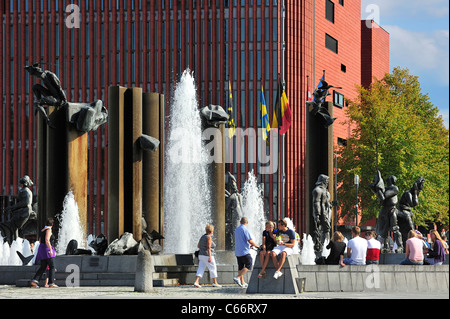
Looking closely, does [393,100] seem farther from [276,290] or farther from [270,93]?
[276,290]

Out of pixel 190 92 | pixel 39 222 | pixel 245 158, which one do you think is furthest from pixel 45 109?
pixel 245 158

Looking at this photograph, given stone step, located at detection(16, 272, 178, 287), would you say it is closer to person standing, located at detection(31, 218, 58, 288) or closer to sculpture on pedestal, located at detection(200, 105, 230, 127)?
person standing, located at detection(31, 218, 58, 288)

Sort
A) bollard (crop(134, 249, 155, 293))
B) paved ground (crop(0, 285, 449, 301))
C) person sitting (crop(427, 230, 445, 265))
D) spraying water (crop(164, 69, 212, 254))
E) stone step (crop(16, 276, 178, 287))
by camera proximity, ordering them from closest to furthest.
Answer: paved ground (crop(0, 285, 449, 301)) → bollard (crop(134, 249, 155, 293)) → person sitting (crop(427, 230, 445, 265)) → stone step (crop(16, 276, 178, 287)) → spraying water (crop(164, 69, 212, 254))

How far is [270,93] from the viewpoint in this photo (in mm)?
76375

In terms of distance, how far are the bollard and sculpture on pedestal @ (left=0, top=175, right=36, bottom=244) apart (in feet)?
35.8

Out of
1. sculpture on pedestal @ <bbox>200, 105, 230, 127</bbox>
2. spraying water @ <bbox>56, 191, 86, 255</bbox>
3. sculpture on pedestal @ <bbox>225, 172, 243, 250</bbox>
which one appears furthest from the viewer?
sculpture on pedestal @ <bbox>225, 172, 243, 250</bbox>

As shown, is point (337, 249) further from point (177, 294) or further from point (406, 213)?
point (406, 213)

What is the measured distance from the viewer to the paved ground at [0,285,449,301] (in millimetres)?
18969

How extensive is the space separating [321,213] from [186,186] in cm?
418

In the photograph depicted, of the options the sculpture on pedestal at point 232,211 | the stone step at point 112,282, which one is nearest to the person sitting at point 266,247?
the stone step at point 112,282

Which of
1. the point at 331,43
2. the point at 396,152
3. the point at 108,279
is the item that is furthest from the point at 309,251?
the point at 331,43

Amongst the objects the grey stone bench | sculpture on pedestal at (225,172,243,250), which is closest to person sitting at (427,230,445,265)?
the grey stone bench

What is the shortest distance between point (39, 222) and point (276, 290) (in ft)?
32.9

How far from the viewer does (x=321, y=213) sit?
31.7 metres
